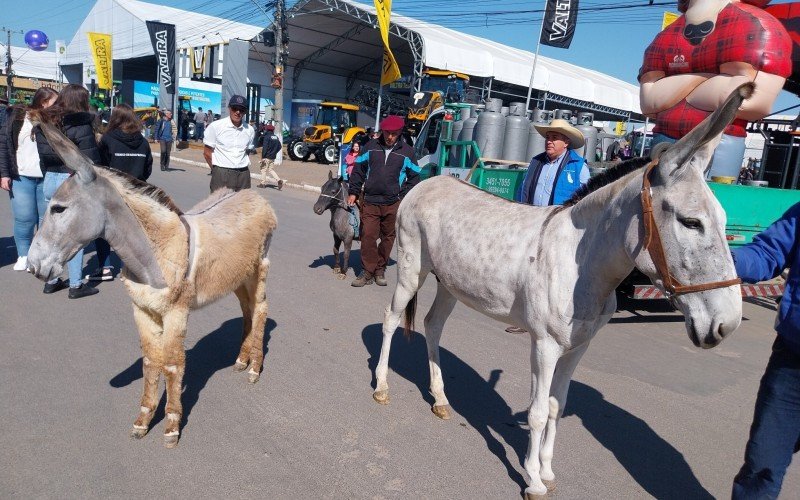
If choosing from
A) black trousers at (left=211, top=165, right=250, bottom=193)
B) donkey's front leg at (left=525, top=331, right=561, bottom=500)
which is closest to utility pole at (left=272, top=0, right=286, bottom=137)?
black trousers at (left=211, top=165, right=250, bottom=193)

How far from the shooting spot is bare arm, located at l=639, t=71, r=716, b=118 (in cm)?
553

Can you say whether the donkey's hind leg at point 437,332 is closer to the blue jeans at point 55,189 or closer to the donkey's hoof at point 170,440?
the donkey's hoof at point 170,440

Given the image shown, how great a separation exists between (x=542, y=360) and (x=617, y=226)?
31.4 inches

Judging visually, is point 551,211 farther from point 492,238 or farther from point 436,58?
point 436,58

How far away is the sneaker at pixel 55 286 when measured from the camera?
5.47m

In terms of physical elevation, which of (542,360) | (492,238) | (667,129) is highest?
(667,129)

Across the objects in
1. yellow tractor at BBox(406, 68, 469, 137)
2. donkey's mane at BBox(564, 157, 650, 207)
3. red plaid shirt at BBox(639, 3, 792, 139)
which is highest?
yellow tractor at BBox(406, 68, 469, 137)

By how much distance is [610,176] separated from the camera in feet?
8.71

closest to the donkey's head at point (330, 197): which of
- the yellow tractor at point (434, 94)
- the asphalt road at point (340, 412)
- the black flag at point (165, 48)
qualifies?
the asphalt road at point (340, 412)

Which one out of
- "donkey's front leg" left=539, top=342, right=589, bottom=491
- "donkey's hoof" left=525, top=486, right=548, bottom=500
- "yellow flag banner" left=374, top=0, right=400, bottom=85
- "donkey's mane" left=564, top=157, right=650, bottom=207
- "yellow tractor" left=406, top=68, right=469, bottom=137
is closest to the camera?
"donkey's mane" left=564, top=157, right=650, bottom=207

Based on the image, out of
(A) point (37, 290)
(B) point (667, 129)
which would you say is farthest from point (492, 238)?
(A) point (37, 290)

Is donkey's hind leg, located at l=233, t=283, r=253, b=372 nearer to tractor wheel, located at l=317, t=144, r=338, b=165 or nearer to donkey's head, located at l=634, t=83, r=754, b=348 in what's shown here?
donkey's head, located at l=634, t=83, r=754, b=348

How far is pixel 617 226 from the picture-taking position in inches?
94.1

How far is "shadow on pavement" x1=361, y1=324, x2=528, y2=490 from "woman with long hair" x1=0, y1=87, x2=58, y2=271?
390cm
